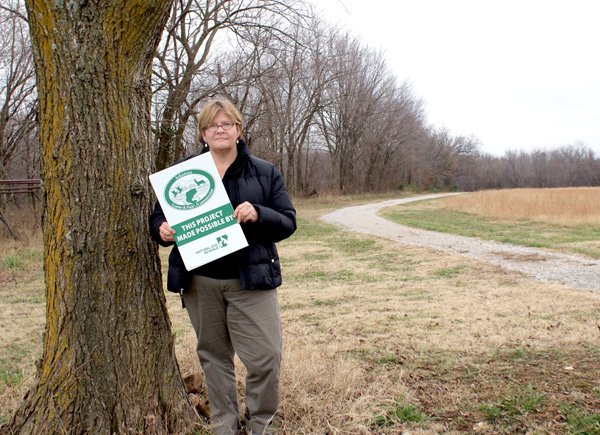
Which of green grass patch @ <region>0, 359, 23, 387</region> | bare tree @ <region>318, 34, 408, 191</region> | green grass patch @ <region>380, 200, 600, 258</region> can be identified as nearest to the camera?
green grass patch @ <region>0, 359, 23, 387</region>

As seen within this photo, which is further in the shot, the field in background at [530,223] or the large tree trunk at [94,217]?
the field in background at [530,223]

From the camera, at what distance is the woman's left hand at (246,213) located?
2.79 m

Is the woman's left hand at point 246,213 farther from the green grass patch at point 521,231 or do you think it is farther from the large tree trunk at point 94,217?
the green grass patch at point 521,231

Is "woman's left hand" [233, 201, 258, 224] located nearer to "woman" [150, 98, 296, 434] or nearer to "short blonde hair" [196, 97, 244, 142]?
"woman" [150, 98, 296, 434]

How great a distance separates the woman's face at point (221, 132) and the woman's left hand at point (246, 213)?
0.39m

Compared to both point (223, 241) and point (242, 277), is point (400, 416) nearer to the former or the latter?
point (242, 277)

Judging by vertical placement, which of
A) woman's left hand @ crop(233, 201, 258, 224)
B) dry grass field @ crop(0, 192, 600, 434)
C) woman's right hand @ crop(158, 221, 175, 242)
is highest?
woman's left hand @ crop(233, 201, 258, 224)

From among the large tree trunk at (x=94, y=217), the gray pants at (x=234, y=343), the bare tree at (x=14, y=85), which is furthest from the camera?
the bare tree at (x=14, y=85)

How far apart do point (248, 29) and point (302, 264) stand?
34.4 ft

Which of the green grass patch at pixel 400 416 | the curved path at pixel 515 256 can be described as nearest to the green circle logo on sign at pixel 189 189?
the green grass patch at pixel 400 416

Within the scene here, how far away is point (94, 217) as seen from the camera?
2.82 m

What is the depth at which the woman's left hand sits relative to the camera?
2.79 metres

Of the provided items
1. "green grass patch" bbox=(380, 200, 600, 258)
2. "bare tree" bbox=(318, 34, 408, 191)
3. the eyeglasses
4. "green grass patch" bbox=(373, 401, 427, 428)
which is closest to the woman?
the eyeglasses

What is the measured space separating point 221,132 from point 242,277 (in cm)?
82
